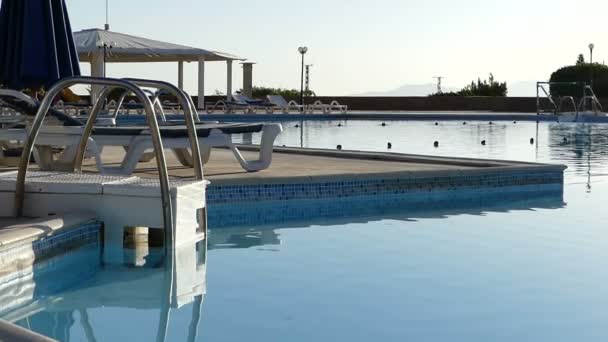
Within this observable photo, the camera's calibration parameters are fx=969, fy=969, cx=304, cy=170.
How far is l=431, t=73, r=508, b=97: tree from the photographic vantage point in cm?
4081

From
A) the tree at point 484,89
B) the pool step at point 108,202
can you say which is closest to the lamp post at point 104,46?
the pool step at point 108,202

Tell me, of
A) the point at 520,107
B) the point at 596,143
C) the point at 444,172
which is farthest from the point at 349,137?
the point at 520,107

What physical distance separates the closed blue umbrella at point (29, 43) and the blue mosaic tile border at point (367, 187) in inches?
168

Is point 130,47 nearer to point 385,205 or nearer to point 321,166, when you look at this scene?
point 321,166

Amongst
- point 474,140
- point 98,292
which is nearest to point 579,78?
point 474,140

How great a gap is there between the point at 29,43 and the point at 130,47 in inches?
545

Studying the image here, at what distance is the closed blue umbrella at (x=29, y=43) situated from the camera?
10.7m

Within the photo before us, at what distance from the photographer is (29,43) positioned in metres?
10.8

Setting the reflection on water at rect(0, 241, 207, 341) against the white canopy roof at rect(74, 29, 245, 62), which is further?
the white canopy roof at rect(74, 29, 245, 62)

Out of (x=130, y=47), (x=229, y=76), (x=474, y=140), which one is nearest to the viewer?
(x=474, y=140)

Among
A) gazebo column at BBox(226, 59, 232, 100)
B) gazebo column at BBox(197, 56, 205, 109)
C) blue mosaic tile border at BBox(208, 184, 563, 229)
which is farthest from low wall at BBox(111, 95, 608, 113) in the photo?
blue mosaic tile border at BBox(208, 184, 563, 229)

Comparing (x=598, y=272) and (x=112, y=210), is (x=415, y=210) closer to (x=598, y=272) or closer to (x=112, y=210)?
(x=598, y=272)

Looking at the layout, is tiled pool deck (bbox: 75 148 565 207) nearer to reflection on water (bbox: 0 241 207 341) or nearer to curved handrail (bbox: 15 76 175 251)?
reflection on water (bbox: 0 241 207 341)

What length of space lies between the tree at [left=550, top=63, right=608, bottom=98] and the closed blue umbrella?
29889 millimetres
